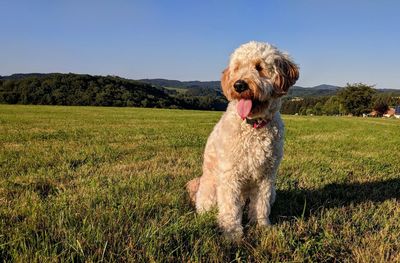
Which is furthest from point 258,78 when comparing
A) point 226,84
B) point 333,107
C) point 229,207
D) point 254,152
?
point 333,107

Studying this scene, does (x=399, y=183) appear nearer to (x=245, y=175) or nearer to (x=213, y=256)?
(x=245, y=175)

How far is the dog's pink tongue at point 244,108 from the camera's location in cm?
486

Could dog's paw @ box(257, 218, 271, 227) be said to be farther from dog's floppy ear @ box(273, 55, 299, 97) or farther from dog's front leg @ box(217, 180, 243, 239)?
dog's floppy ear @ box(273, 55, 299, 97)

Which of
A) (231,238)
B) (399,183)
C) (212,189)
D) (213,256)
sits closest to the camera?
(213,256)

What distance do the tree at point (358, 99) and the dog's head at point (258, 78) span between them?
340ft

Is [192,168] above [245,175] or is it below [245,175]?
below

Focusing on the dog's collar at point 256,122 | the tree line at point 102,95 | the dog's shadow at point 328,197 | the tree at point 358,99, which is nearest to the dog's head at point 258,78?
the dog's collar at point 256,122

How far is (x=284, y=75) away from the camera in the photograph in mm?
5027

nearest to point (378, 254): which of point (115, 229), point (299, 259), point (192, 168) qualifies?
point (299, 259)

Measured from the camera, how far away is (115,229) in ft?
13.7

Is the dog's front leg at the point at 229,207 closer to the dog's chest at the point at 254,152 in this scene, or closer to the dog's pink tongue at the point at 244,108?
→ the dog's chest at the point at 254,152

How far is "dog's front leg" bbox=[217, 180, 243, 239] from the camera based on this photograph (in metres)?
4.89

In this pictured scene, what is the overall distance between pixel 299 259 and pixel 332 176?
512 cm

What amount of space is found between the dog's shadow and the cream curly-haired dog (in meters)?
0.77
